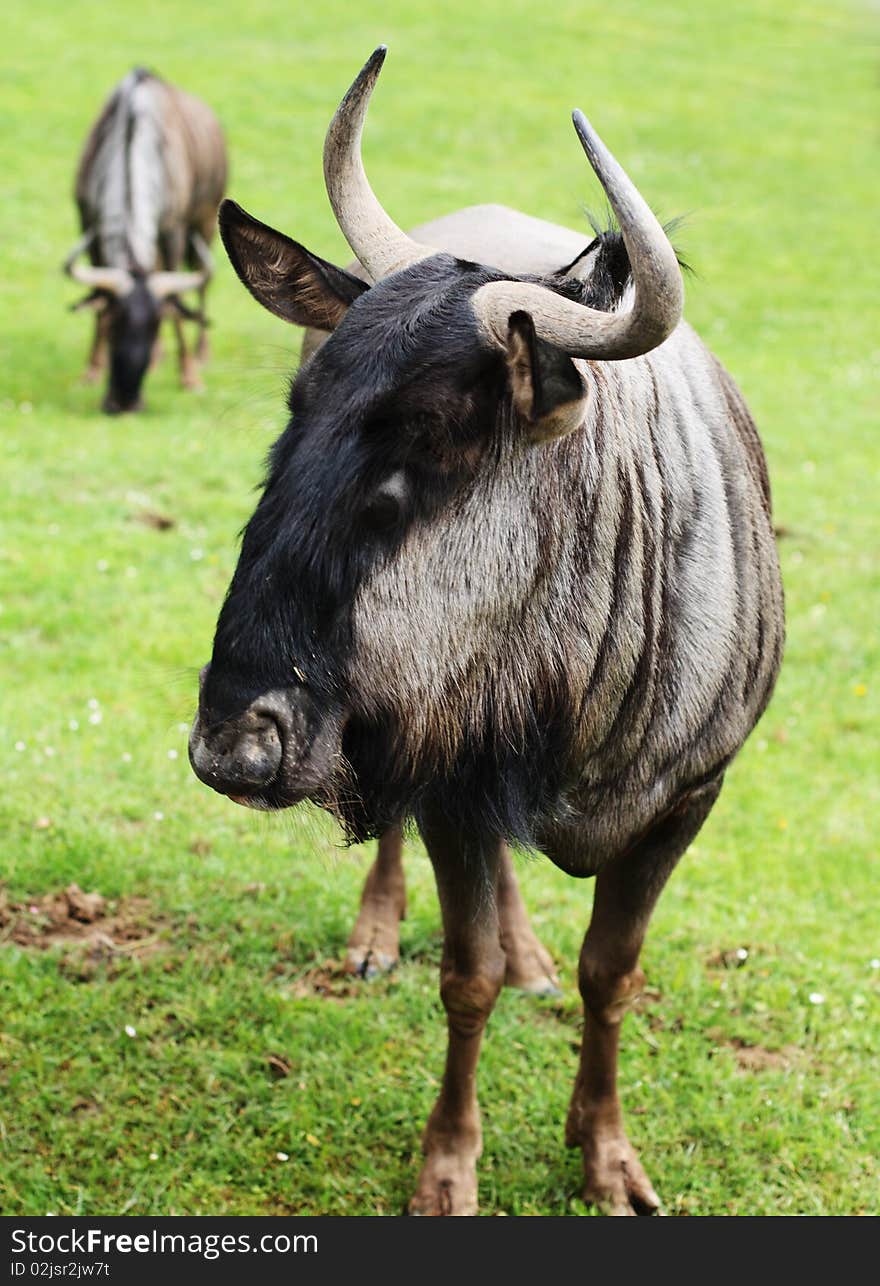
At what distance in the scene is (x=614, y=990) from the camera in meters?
3.90

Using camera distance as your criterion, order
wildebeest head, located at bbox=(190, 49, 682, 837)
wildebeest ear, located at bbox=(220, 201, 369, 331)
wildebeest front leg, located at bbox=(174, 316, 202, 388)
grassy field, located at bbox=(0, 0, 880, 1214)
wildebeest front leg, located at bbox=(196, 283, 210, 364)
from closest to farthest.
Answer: wildebeest head, located at bbox=(190, 49, 682, 837) < wildebeest ear, located at bbox=(220, 201, 369, 331) < grassy field, located at bbox=(0, 0, 880, 1214) < wildebeest front leg, located at bbox=(174, 316, 202, 388) < wildebeest front leg, located at bbox=(196, 283, 210, 364)

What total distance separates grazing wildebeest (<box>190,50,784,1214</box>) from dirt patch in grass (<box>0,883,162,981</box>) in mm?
1627

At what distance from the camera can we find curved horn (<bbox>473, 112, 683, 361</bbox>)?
2471 millimetres

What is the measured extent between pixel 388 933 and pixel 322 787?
2.44 meters

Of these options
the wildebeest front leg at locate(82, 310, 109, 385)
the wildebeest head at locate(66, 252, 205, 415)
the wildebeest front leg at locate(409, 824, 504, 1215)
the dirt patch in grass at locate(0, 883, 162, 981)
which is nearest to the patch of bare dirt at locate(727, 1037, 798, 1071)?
the wildebeest front leg at locate(409, 824, 504, 1215)

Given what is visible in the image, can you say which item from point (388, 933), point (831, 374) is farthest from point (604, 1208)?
point (831, 374)

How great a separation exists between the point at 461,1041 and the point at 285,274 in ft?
7.16

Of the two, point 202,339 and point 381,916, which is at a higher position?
point 381,916

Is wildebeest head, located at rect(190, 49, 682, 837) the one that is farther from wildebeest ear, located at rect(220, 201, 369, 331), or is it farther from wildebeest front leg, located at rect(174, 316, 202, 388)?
wildebeest front leg, located at rect(174, 316, 202, 388)

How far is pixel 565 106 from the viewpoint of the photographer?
25.6 m

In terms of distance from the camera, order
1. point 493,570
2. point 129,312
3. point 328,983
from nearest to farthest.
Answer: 1. point 493,570
2. point 328,983
3. point 129,312

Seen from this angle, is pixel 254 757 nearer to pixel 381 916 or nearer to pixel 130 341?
pixel 381 916

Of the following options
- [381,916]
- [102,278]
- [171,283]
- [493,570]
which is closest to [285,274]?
[493,570]

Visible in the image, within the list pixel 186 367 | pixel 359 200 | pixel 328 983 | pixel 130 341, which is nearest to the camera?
pixel 359 200
